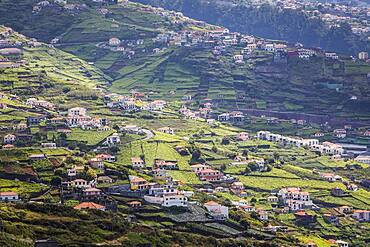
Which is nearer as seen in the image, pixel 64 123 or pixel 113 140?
pixel 113 140

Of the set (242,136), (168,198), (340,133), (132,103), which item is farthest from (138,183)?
(340,133)

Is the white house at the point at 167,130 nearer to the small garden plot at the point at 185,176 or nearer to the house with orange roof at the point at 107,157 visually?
the small garden plot at the point at 185,176

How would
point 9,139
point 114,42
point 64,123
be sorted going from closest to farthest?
1. point 9,139
2. point 64,123
3. point 114,42

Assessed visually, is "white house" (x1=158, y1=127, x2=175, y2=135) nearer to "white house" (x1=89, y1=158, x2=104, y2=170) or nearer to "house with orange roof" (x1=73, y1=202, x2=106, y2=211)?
"white house" (x1=89, y1=158, x2=104, y2=170)

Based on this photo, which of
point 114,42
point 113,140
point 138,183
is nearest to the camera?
point 138,183

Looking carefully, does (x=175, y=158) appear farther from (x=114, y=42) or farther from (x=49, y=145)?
(x=114, y=42)

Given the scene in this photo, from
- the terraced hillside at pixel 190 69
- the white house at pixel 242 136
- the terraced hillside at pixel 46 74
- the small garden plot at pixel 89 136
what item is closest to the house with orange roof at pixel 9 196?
the small garden plot at pixel 89 136

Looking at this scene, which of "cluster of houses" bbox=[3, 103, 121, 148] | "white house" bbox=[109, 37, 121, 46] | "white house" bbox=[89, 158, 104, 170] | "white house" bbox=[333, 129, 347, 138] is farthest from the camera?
"white house" bbox=[109, 37, 121, 46]

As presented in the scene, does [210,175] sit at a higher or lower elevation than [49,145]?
lower

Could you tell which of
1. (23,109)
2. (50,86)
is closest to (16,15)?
(50,86)

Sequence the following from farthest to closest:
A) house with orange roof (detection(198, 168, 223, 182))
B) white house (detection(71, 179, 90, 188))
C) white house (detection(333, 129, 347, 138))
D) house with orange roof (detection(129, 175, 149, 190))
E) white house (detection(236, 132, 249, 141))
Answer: white house (detection(333, 129, 347, 138)) < white house (detection(236, 132, 249, 141)) < house with orange roof (detection(198, 168, 223, 182)) < house with orange roof (detection(129, 175, 149, 190)) < white house (detection(71, 179, 90, 188))

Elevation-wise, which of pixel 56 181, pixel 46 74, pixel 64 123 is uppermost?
pixel 46 74

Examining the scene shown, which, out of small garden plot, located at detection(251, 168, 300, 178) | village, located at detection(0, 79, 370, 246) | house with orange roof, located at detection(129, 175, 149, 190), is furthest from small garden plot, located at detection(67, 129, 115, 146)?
small garden plot, located at detection(251, 168, 300, 178)
